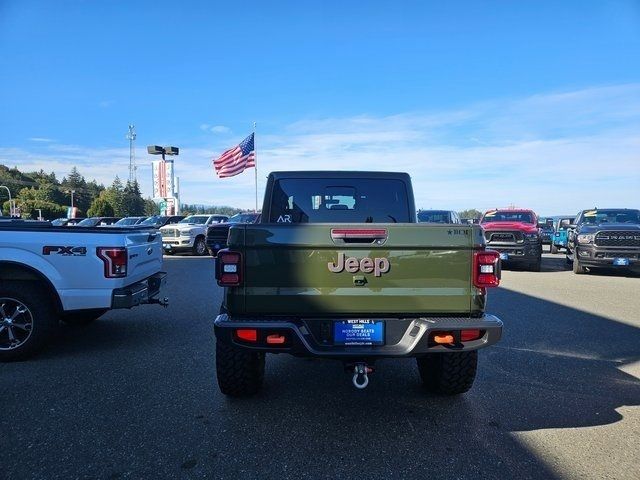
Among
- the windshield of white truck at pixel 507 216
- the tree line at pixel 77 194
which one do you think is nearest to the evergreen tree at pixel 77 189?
the tree line at pixel 77 194

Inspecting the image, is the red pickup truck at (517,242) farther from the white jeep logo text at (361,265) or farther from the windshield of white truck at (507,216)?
the white jeep logo text at (361,265)

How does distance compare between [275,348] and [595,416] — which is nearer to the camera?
[275,348]

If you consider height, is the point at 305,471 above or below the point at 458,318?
below

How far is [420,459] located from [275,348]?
1.19m

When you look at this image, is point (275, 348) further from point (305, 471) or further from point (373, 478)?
point (373, 478)

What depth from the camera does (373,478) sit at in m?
2.75

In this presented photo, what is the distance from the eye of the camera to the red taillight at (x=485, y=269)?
326 centimetres

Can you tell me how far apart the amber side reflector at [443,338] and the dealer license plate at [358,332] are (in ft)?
1.24

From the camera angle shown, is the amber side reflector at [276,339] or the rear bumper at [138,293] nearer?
the amber side reflector at [276,339]

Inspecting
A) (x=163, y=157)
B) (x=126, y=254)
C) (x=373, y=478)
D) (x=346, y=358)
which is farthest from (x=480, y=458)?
(x=163, y=157)

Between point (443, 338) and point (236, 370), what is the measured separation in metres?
1.69

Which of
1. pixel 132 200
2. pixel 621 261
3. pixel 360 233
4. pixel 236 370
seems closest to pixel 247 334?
pixel 236 370

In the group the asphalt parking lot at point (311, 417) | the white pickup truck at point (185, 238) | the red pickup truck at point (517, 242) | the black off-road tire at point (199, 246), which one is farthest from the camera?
the black off-road tire at point (199, 246)

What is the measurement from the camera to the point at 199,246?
68.7 feet
